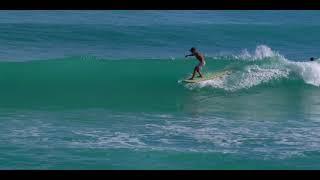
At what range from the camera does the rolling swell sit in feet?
44.7

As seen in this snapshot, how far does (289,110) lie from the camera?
12172 mm

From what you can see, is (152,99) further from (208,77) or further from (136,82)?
(136,82)

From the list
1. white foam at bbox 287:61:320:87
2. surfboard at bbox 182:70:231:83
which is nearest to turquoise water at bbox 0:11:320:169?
white foam at bbox 287:61:320:87

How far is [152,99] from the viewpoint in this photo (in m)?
13.9

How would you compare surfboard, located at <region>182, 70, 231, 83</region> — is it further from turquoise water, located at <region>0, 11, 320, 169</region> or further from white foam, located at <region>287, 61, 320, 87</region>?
white foam, located at <region>287, 61, 320, 87</region>

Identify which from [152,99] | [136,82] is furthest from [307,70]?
[152,99]

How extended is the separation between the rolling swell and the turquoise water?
3 centimetres

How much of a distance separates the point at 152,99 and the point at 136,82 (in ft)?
8.26

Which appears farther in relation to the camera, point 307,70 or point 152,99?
point 307,70

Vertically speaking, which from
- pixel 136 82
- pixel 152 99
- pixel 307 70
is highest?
pixel 307 70

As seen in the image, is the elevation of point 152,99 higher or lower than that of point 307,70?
lower

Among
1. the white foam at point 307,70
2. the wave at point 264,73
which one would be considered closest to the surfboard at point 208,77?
the wave at point 264,73
